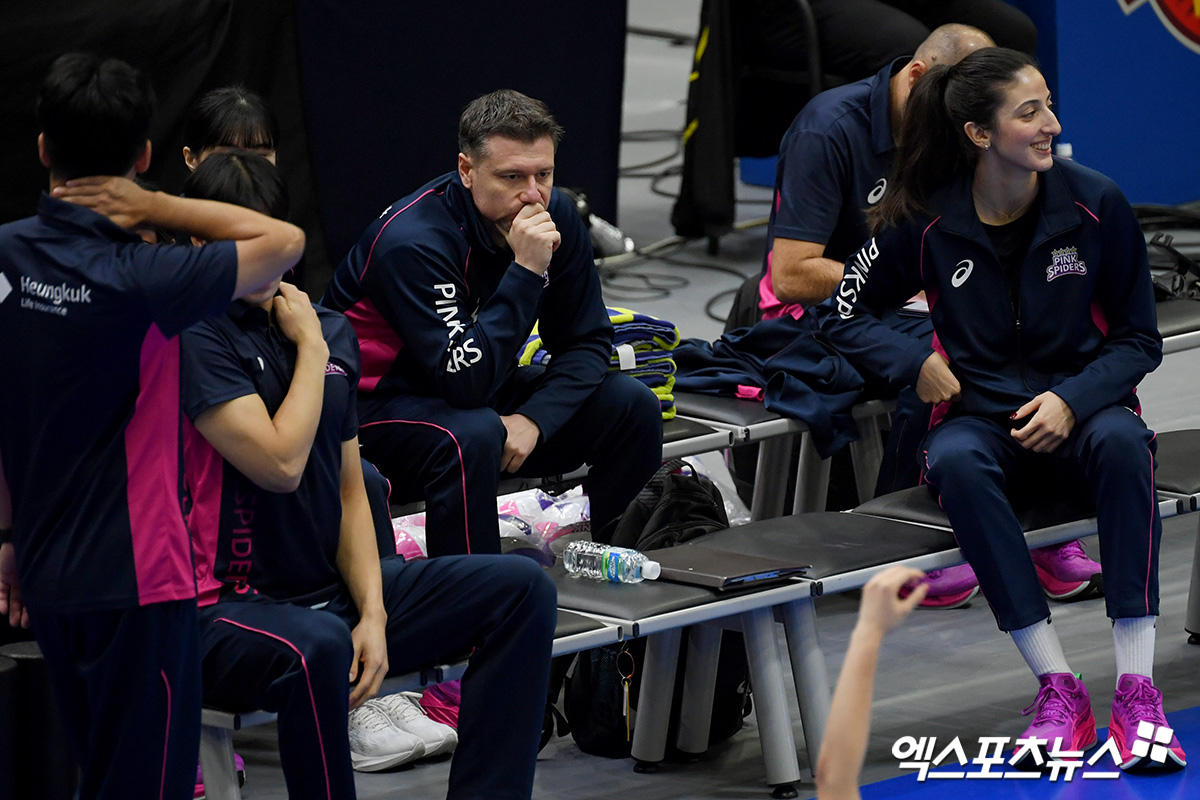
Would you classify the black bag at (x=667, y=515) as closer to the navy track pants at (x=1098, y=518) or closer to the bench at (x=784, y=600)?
the bench at (x=784, y=600)

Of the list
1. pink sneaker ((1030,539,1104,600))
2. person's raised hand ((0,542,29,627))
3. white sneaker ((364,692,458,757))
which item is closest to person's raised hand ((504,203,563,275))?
white sneaker ((364,692,458,757))

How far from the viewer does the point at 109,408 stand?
2436mm

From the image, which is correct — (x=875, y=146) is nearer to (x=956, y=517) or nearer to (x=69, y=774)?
(x=956, y=517)

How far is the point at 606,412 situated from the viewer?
3916mm

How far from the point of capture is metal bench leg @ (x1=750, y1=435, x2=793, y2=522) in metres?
4.66

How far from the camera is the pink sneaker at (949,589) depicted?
14.8 ft

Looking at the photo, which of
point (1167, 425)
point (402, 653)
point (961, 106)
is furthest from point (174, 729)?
point (1167, 425)

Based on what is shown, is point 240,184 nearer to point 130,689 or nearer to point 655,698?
point 130,689

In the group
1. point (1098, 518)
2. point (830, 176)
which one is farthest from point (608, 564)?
point (830, 176)

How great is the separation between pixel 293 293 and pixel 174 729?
810 mm

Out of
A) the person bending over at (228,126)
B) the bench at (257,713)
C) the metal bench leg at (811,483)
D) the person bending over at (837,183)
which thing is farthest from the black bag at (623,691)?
the person bending over at (228,126)

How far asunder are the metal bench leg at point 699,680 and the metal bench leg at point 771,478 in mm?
1063

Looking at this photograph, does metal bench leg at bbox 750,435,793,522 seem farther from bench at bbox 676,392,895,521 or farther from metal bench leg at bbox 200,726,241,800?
metal bench leg at bbox 200,726,241,800

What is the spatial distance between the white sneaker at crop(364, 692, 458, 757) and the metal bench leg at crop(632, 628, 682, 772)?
0.40 metres
